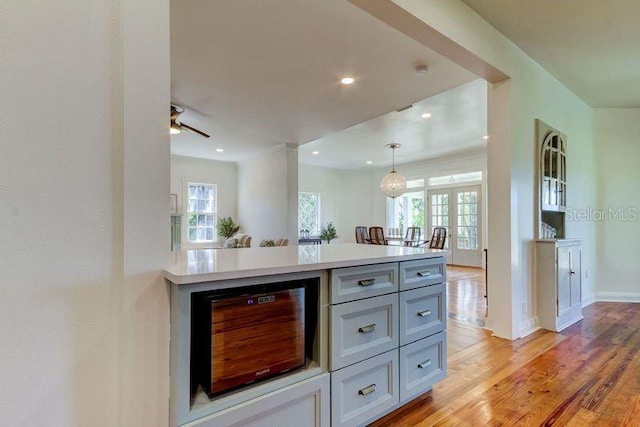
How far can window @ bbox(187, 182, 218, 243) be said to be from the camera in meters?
7.45

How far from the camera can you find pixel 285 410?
1.32m

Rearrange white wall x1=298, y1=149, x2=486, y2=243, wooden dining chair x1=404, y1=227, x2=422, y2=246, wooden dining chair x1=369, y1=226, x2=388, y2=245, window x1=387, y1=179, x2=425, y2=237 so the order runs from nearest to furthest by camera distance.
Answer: wooden dining chair x1=369, y1=226, x2=388, y2=245 < wooden dining chair x1=404, y1=227, x2=422, y2=246 < window x1=387, y1=179, x2=425, y2=237 < white wall x1=298, y1=149, x2=486, y2=243

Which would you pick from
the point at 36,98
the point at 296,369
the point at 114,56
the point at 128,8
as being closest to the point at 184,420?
the point at 296,369

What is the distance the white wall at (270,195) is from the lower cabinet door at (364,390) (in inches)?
177

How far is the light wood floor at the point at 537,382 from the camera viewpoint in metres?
1.72

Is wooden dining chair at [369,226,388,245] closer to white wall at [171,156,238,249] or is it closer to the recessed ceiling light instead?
white wall at [171,156,238,249]

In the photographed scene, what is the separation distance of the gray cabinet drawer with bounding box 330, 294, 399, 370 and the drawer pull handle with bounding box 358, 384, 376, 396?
0.16m

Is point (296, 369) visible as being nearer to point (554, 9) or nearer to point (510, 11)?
point (510, 11)

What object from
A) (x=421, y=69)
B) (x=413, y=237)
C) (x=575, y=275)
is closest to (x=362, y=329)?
(x=421, y=69)

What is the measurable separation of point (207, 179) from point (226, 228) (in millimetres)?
1261

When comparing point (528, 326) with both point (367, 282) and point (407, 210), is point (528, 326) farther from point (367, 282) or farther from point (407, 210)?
point (407, 210)

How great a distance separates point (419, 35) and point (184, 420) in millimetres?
2464

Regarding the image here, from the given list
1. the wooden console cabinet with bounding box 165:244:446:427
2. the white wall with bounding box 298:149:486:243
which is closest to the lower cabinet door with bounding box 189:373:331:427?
the wooden console cabinet with bounding box 165:244:446:427

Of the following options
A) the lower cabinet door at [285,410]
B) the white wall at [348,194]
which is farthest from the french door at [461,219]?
the lower cabinet door at [285,410]
